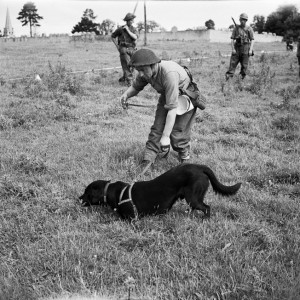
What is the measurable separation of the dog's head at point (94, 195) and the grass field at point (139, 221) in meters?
0.11

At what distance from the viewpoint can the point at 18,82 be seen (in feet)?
39.6

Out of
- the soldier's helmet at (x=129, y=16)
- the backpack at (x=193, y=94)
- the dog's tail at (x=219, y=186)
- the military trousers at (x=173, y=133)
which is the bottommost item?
the dog's tail at (x=219, y=186)

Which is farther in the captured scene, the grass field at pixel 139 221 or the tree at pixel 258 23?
the tree at pixel 258 23

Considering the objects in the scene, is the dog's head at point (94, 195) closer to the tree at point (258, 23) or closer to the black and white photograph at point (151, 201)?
the black and white photograph at point (151, 201)

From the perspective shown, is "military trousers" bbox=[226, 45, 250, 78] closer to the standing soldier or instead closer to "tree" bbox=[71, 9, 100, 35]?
the standing soldier

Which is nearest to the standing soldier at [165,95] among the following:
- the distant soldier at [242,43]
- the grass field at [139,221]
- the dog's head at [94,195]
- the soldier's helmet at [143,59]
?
the soldier's helmet at [143,59]

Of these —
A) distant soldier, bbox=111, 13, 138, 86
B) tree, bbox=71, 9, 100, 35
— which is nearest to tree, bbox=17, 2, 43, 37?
tree, bbox=71, 9, 100, 35

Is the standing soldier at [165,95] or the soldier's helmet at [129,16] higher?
the soldier's helmet at [129,16]

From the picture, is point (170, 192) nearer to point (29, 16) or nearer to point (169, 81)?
point (169, 81)

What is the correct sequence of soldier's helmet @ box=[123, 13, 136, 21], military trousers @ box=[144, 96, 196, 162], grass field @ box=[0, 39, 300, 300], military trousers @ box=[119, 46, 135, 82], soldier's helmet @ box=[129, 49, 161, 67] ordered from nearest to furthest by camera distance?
1. grass field @ box=[0, 39, 300, 300]
2. soldier's helmet @ box=[129, 49, 161, 67]
3. military trousers @ box=[144, 96, 196, 162]
4. soldier's helmet @ box=[123, 13, 136, 21]
5. military trousers @ box=[119, 46, 135, 82]

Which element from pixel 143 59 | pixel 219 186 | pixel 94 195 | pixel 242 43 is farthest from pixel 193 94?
pixel 242 43

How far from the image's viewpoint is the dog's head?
4.04m

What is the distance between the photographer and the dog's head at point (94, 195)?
4043 millimetres

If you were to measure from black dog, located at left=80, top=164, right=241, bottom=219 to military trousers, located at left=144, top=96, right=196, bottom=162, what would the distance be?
1423 millimetres
